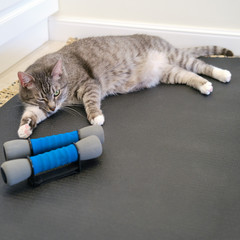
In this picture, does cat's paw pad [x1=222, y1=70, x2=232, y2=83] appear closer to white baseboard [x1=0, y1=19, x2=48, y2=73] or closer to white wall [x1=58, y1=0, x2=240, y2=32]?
white wall [x1=58, y1=0, x2=240, y2=32]

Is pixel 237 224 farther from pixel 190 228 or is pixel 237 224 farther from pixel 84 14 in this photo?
pixel 84 14

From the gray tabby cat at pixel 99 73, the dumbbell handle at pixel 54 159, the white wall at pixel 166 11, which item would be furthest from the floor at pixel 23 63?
the dumbbell handle at pixel 54 159

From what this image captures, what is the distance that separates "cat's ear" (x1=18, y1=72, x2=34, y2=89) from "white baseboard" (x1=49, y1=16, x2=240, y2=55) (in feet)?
4.20

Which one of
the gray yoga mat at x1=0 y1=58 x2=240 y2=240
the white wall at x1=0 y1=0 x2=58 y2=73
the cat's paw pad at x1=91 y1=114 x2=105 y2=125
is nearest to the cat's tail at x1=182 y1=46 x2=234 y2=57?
the gray yoga mat at x1=0 y1=58 x2=240 y2=240

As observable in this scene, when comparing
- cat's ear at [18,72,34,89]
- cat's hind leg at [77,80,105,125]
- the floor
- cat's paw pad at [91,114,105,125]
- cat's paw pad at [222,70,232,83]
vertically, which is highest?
cat's ear at [18,72,34,89]

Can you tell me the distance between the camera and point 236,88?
2088mm

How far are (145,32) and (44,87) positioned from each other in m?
1.31

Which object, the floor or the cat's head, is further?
the floor

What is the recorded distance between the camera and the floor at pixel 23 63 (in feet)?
7.52

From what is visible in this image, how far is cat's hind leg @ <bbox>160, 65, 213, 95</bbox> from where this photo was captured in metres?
2.03

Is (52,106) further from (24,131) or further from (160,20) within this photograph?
(160,20)

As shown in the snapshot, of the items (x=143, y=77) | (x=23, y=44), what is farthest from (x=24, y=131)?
(x=23, y=44)

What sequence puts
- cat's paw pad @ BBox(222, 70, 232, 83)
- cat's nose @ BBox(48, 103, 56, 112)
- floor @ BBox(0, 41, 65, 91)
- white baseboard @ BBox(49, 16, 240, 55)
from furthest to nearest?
white baseboard @ BBox(49, 16, 240, 55) → floor @ BBox(0, 41, 65, 91) → cat's paw pad @ BBox(222, 70, 232, 83) → cat's nose @ BBox(48, 103, 56, 112)

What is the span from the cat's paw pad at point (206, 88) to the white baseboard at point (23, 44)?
150cm
